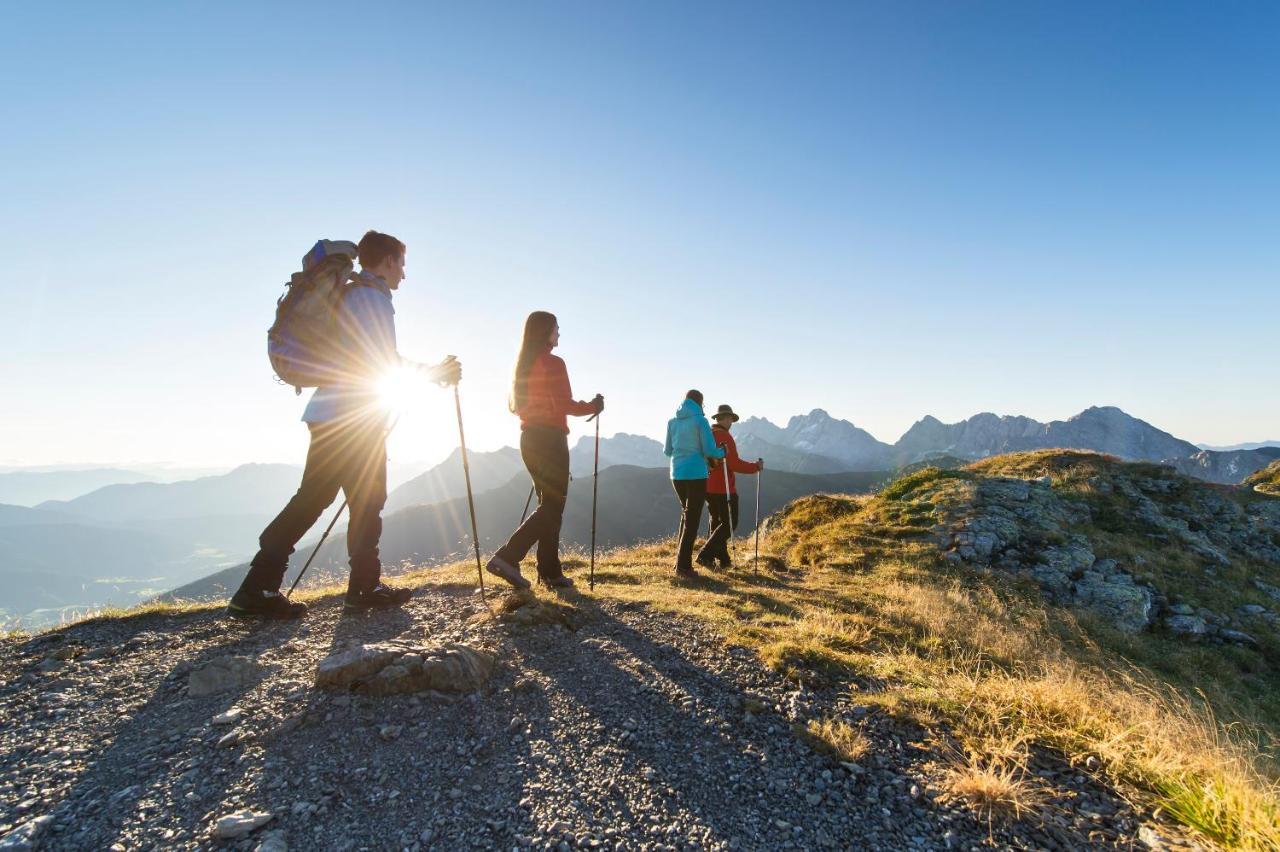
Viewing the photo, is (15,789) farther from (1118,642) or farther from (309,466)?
(1118,642)

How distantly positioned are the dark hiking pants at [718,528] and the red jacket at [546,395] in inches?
243

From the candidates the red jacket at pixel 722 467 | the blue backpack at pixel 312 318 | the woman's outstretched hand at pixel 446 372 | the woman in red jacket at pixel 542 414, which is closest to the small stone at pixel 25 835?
the blue backpack at pixel 312 318

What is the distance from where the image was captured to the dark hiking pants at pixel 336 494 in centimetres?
647

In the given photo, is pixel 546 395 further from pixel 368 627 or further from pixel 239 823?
pixel 239 823

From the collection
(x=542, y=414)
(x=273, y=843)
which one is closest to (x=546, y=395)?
(x=542, y=414)

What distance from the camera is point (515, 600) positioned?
6.79 metres

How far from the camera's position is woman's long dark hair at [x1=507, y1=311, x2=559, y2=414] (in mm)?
7859

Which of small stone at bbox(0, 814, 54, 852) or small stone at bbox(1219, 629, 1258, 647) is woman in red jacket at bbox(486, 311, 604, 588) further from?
small stone at bbox(1219, 629, 1258, 647)

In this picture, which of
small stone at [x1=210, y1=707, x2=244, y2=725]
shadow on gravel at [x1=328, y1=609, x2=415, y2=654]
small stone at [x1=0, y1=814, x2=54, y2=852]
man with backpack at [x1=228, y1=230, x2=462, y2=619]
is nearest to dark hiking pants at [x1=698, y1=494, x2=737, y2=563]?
shadow on gravel at [x1=328, y1=609, x2=415, y2=654]

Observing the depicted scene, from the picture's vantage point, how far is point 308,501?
21.5ft

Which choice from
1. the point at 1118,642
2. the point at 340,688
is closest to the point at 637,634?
the point at 340,688

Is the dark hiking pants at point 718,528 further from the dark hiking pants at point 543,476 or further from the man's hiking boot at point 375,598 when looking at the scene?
the man's hiking boot at point 375,598

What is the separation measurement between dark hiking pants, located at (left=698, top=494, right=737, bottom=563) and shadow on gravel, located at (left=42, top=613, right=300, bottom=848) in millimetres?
8765

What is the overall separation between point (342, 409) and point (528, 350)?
2522mm
